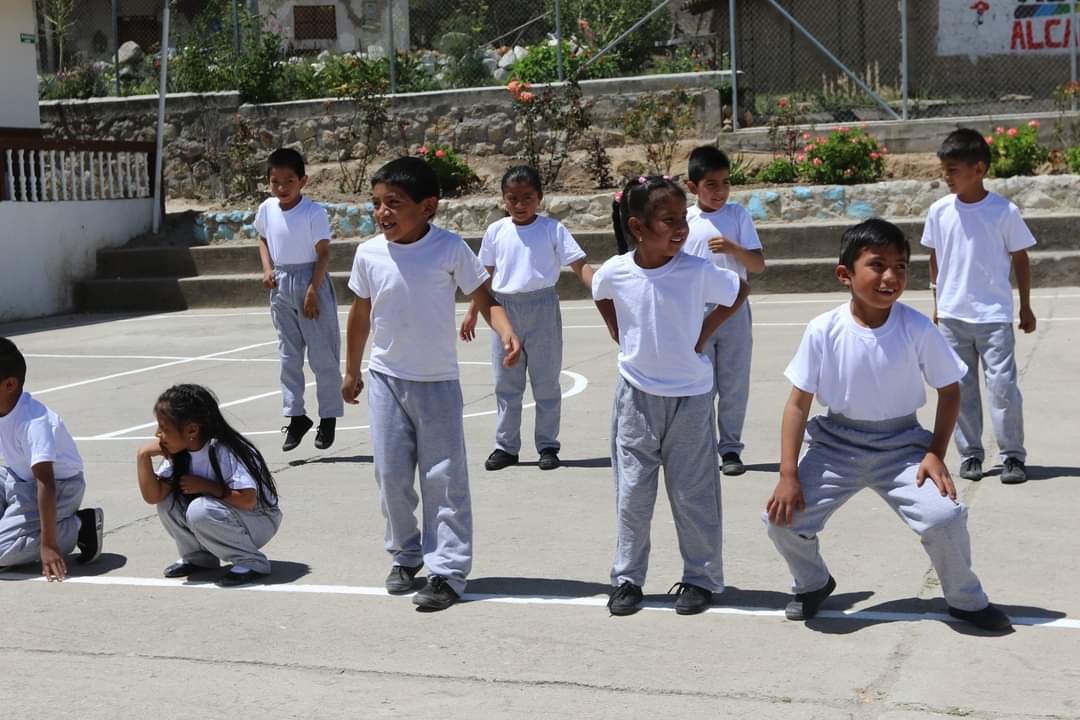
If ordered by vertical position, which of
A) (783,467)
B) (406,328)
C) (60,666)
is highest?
(406,328)

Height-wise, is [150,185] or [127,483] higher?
[150,185]

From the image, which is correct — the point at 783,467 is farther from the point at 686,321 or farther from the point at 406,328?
the point at 406,328

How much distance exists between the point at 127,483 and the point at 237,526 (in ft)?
7.88

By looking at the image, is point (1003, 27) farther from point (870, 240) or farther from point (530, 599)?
point (530, 599)

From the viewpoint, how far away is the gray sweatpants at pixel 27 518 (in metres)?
6.22

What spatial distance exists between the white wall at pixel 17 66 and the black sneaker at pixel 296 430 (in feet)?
41.0

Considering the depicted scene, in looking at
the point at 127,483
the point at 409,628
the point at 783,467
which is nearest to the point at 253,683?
the point at 409,628

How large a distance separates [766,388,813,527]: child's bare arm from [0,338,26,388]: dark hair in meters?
3.21

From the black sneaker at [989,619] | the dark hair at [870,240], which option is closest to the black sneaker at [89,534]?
the dark hair at [870,240]

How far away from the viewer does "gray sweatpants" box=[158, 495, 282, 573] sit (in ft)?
19.5

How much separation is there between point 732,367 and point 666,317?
8.52 feet

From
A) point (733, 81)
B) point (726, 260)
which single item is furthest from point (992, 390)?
point (733, 81)

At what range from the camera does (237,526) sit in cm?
600

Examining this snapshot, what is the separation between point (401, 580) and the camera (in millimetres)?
5746
